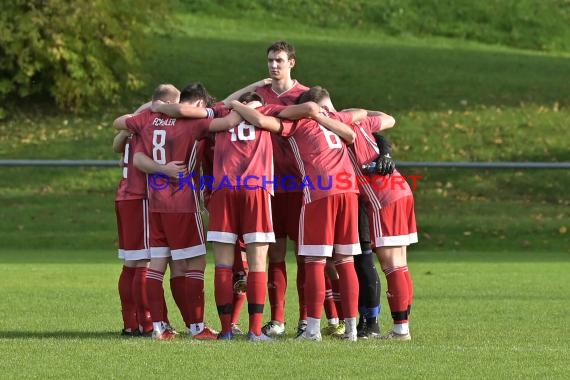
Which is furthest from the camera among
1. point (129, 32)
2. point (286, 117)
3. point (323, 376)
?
point (129, 32)

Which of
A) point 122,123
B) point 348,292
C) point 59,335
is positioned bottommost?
point 59,335

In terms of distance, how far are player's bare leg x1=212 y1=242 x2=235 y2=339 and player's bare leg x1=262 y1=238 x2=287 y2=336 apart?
89 centimetres

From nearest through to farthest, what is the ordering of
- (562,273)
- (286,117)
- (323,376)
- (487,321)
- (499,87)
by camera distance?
(323,376) < (286,117) < (487,321) < (562,273) < (499,87)

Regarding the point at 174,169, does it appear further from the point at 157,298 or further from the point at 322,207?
the point at 322,207

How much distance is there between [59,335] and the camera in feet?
35.1

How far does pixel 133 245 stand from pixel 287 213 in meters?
1.29

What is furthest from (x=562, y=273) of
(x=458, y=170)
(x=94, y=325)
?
(x=458, y=170)

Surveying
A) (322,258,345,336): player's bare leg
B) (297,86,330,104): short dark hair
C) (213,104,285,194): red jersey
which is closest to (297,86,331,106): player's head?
(297,86,330,104): short dark hair

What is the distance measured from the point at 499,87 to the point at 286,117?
23611 millimetres

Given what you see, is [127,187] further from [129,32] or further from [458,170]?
[129,32]

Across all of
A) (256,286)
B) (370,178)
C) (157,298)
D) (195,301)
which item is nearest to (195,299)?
(195,301)

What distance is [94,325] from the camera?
457 inches

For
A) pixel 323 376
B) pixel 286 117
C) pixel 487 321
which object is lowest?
pixel 487 321

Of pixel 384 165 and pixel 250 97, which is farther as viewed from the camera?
pixel 250 97
